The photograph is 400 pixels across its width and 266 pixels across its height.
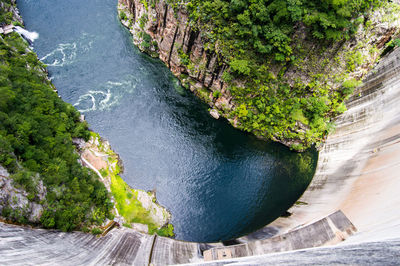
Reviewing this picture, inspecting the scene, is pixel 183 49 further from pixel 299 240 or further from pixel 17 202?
pixel 299 240

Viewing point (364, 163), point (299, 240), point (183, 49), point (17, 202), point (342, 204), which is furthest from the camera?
point (183, 49)

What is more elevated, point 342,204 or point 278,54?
point 278,54

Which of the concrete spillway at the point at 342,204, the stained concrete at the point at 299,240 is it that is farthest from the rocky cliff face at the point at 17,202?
the stained concrete at the point at 299,240

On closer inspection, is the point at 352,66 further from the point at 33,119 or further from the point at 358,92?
the point at 33,119

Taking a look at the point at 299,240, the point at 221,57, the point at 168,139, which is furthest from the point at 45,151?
the point at 299,240

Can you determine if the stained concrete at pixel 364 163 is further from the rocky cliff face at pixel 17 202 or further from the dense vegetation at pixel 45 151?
the rocky cliff face at pixel 17 202

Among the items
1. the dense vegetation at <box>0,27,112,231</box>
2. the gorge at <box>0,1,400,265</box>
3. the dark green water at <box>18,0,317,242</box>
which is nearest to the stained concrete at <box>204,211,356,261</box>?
the gorge at <box>0,1,400,265</box>

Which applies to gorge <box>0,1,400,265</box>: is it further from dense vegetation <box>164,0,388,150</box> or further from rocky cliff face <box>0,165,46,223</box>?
dense vegetation <box>164,0,388,150</box>

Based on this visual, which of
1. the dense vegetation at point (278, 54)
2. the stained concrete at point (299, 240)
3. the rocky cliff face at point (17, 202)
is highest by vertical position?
the dense vegetation at point (278, 54)
